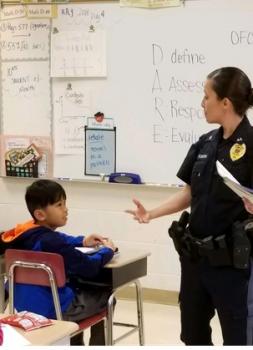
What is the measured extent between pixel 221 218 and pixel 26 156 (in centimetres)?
253

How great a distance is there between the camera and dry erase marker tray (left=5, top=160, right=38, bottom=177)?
4.78m

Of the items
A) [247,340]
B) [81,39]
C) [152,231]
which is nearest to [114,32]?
[81,39]

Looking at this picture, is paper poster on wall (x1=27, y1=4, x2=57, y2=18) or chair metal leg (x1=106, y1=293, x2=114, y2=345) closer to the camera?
chair metal leg (x1=106, y1=293, x2=114, y2=345)

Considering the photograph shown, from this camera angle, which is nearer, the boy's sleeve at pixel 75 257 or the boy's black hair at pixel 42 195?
the boy's sleeve at pixel 75 257

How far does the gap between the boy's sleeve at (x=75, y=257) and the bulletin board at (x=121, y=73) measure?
160 cm

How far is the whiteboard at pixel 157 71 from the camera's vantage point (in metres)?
4.17

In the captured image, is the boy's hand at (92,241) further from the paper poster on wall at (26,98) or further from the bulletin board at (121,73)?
the paper poster on wall at (26,98)

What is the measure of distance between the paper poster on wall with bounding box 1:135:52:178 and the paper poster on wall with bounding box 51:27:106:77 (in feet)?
1.73

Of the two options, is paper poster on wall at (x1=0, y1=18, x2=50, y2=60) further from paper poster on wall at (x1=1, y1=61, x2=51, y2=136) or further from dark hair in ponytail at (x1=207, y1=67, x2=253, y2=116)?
dark hair in ponytail at (x1=207, y1=67, x2=253, y2=116)

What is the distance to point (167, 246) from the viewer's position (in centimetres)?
455

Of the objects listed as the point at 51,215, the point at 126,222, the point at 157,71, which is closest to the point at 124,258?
the point at 51,215

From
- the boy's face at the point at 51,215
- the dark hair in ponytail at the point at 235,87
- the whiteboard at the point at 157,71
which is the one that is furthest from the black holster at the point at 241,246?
the whiteboard at the point at 157,71

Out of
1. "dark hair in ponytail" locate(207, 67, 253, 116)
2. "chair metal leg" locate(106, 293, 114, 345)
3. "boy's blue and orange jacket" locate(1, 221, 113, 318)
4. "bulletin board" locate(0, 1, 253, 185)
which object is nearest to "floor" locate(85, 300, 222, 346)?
"chair metal leg" locate(106, 293, 114, 345)

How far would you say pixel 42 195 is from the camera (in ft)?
10.0
